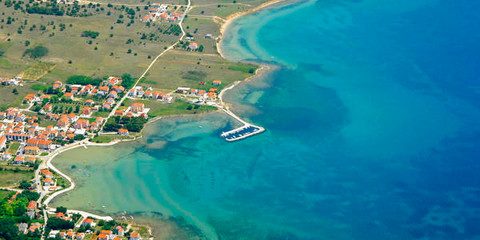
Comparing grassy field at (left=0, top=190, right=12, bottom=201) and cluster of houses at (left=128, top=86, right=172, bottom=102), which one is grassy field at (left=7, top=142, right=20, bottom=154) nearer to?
grassy field at (left=0, top=190, right=12, bottom=201)

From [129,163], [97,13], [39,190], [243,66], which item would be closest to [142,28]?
[97,13]

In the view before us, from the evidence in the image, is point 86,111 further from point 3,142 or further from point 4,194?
point 4,194

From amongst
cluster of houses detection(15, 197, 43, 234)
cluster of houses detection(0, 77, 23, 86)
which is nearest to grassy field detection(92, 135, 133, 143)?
cluster of houses detection(15, 197, 43, 234)

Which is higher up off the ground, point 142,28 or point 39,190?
point 142,28

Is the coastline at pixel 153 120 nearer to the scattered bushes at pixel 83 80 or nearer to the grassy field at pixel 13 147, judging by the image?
the grassy field at pixel 13 147

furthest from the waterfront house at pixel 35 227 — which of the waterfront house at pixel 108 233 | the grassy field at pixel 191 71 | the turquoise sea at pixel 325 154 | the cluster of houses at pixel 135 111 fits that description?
the grassy field at pixel 191 71

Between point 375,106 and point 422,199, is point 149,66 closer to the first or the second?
point 375,106
